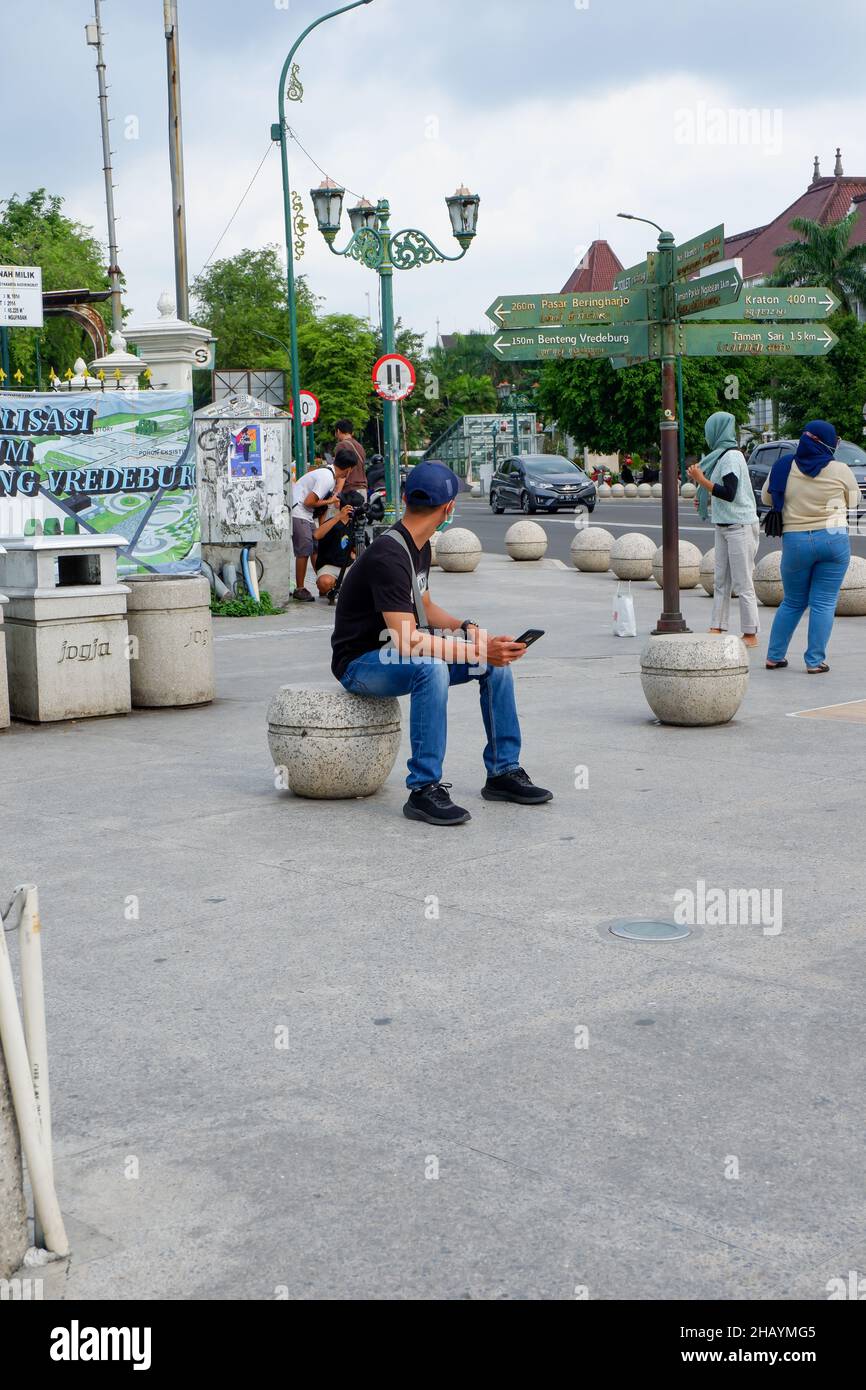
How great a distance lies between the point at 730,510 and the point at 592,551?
30.6ft

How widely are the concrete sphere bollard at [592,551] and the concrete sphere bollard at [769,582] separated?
571cm

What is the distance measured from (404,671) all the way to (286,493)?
10505mm

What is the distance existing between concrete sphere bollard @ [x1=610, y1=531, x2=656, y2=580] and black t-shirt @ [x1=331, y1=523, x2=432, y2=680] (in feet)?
41.4

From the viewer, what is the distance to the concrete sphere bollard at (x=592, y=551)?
21359 millimetres

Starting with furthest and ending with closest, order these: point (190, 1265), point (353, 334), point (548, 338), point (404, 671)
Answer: point (353, 334), point (548, 338), point (404, 671), point (190, 1265)

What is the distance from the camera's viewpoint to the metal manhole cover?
16.4 ft

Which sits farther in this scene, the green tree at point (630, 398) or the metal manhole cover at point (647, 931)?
the green tree at point (630, 398)

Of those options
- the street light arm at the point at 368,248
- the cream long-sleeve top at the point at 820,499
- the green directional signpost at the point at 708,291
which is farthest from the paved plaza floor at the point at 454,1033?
the street light arm at the point at 368,248

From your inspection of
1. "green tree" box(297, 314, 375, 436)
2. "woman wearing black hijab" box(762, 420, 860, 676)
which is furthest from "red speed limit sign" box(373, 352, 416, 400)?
"green tree" box(297, 314, 375, 436)

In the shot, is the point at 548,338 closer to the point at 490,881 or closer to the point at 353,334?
the point at 490,881

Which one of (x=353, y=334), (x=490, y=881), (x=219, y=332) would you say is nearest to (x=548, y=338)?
(x=490, y=881)

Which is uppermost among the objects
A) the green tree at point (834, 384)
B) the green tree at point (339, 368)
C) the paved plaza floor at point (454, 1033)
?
the green tree at point (339, 368)

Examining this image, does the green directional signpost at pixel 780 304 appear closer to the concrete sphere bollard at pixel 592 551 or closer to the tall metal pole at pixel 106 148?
the concrete sphere bollard at pixel 592 551

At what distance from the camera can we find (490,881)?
18.6ft
